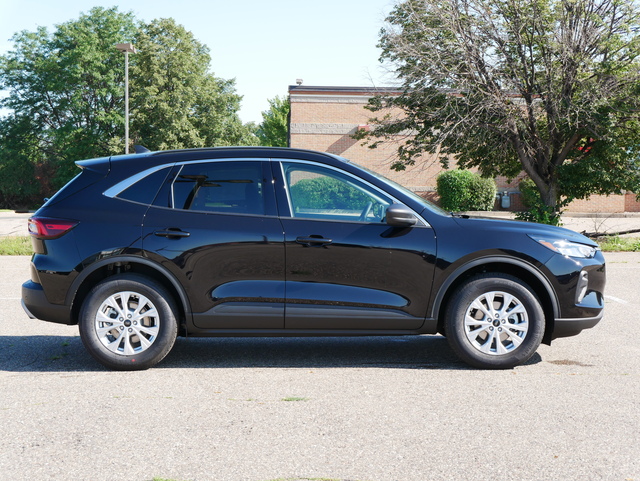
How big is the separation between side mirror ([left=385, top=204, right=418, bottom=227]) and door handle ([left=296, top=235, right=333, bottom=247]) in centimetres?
51

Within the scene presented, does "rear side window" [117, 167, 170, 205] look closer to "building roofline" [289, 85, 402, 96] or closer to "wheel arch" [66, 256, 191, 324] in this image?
"wheel arch" [66, 256, 191, 324]

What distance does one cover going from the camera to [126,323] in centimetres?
546

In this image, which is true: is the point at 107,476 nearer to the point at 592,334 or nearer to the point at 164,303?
the point at 164,303

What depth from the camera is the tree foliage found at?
45406 millimetres

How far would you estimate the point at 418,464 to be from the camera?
A: 138 inches

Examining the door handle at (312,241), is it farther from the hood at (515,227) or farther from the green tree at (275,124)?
the green tree at (275,124)

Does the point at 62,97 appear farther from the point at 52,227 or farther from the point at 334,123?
the point at 52,227

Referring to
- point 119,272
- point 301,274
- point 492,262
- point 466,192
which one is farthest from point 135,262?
point 466,192

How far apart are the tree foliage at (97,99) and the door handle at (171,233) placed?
3962 centimetres

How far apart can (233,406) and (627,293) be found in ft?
24.3

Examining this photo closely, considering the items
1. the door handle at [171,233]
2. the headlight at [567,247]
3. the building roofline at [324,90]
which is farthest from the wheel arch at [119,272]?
the building roofline at [324,90]

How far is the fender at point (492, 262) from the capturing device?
5461mm

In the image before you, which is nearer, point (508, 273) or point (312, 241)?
point (312, 241)

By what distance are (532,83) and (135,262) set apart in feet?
50.3
